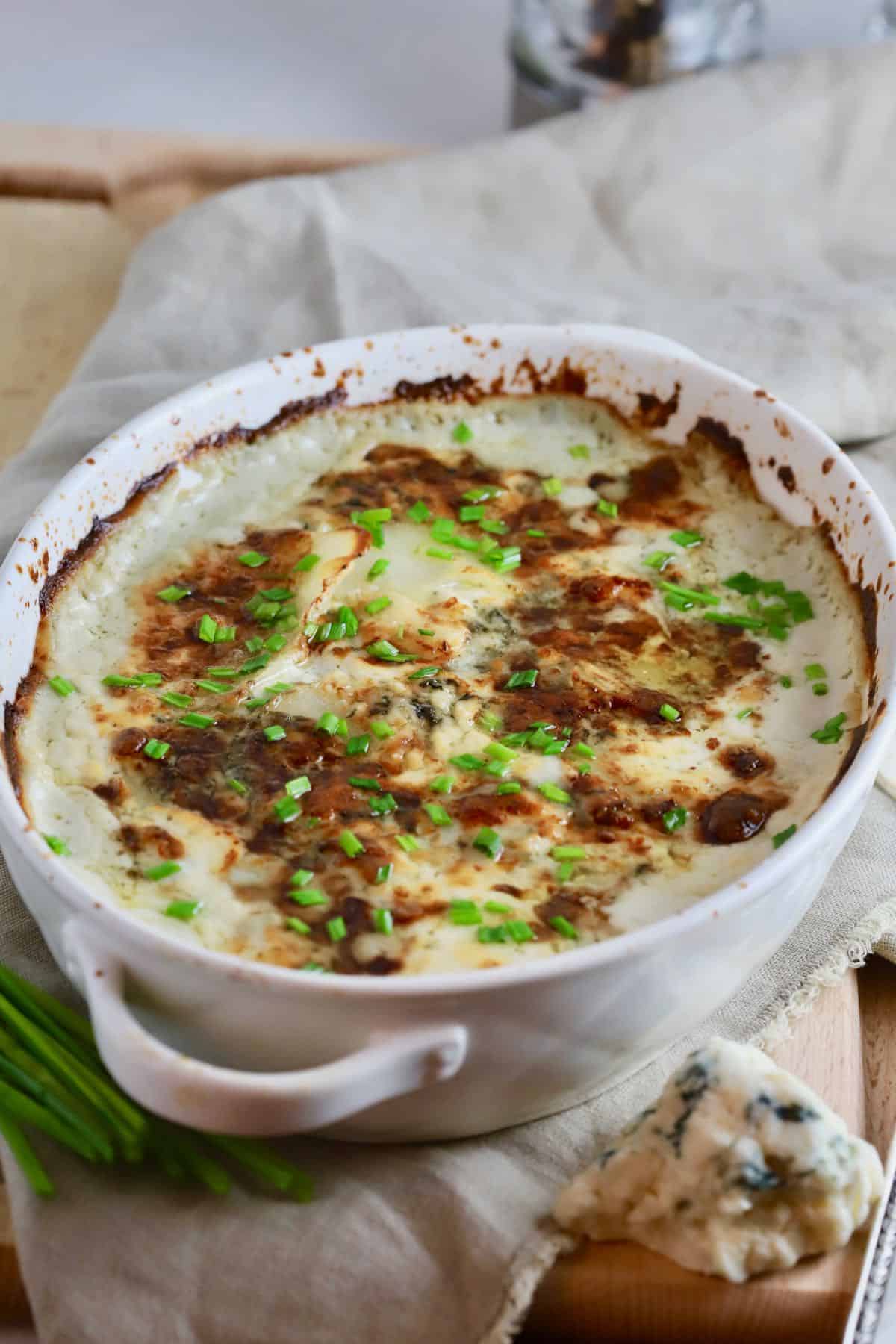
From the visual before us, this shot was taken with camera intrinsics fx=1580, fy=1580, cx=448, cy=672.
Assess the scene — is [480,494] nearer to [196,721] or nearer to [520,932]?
[196,721]

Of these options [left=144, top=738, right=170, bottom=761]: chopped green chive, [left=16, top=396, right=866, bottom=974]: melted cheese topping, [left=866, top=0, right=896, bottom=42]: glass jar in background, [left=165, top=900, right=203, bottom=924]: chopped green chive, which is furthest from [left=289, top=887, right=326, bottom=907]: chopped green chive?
[left=866, top=0, right=896, bottom=42]: glass jar in background

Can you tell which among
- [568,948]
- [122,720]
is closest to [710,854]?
[568,948]

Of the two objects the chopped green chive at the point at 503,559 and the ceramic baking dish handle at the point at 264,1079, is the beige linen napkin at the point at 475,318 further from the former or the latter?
the chopped green chive at the point at 503,559

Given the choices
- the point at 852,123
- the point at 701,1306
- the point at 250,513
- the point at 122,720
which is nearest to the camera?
the point at 701,1306

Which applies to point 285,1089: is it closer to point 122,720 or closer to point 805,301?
point 122,720

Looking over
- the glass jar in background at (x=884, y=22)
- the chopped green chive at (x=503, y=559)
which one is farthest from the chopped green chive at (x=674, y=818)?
the glass jar in background at (x=884, y=22)

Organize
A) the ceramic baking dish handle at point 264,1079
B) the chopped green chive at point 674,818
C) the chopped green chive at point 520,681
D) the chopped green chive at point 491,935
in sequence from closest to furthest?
the ceramic baking dish handle at point 264,1079, the chopped green chive at point 491,935, the chopped green chive at point 674,818, the chopped green chive at point 520,681

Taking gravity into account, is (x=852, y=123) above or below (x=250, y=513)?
above
